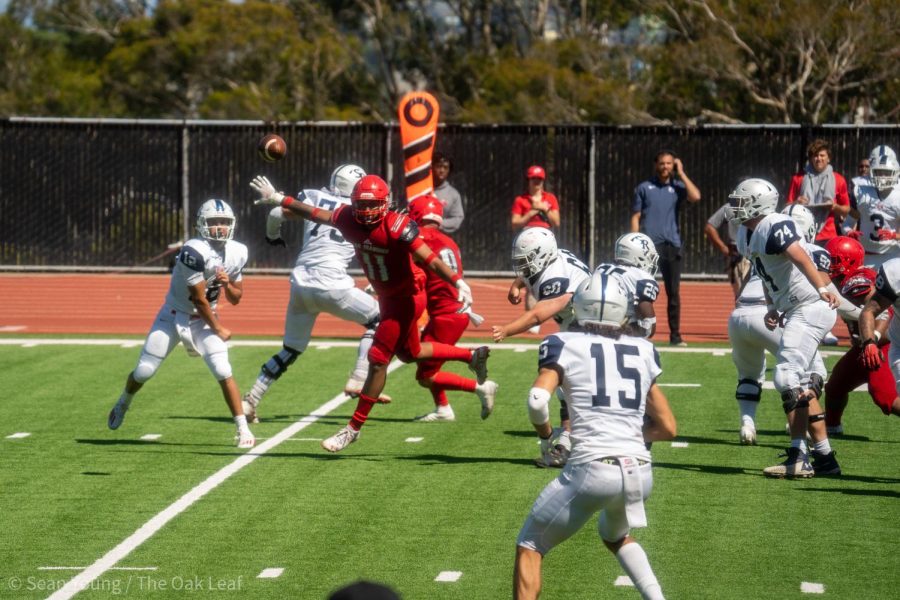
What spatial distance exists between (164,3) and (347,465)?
36.3m

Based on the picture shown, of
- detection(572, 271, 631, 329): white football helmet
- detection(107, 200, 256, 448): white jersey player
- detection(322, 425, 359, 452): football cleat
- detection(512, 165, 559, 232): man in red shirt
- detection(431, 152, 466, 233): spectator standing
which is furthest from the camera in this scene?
detection(512, 165, 559, 232): man in red shirt

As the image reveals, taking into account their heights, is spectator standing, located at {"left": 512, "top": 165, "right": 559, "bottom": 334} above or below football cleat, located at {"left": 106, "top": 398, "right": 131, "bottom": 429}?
above

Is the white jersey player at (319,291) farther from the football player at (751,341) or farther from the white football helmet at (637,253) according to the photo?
the football player at (751,341)

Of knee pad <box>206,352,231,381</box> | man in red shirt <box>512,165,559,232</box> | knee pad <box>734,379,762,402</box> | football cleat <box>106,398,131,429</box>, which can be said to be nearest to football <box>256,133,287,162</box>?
knee pad <box>206,352,231,381</box>

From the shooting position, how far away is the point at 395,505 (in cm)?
889

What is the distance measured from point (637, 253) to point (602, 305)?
133 inches

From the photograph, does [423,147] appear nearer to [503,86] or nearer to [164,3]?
[503,86]

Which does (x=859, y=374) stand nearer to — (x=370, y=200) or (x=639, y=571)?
(x=370, y=200)

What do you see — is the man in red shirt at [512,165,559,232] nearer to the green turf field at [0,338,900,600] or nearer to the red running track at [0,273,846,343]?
the red running track at [0,273,846,343]

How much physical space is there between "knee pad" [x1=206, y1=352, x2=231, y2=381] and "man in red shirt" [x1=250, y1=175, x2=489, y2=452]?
0.88 m

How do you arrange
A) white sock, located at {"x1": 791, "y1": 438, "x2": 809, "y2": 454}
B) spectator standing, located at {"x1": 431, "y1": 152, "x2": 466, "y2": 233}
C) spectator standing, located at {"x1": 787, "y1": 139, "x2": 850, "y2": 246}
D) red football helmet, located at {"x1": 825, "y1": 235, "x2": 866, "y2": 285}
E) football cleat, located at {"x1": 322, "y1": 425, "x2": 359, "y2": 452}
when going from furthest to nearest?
spectator standing, located at {"x1": 787, "y1": 139, "x2": 850, "y2": 246} → spectator standing, located at {"x1": 431, "y1": 152, "x2": 466, "y2": 233} → red football helmet, located at {"x1": 825, "y1": 235, "x2": 866, "y2": 285} → football cleat, located at {"x1": 322, "y1": 425, "x2": 359, "y2": 452} → white sock, located at {"x1": 791, "y1": 438, "x2": 809, "y2": 454}

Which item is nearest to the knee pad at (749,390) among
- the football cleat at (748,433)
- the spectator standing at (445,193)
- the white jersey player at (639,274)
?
the football cleat at (748,433)

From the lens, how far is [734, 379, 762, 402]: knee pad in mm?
10500

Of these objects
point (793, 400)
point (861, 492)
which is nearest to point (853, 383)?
point (793, 400)
